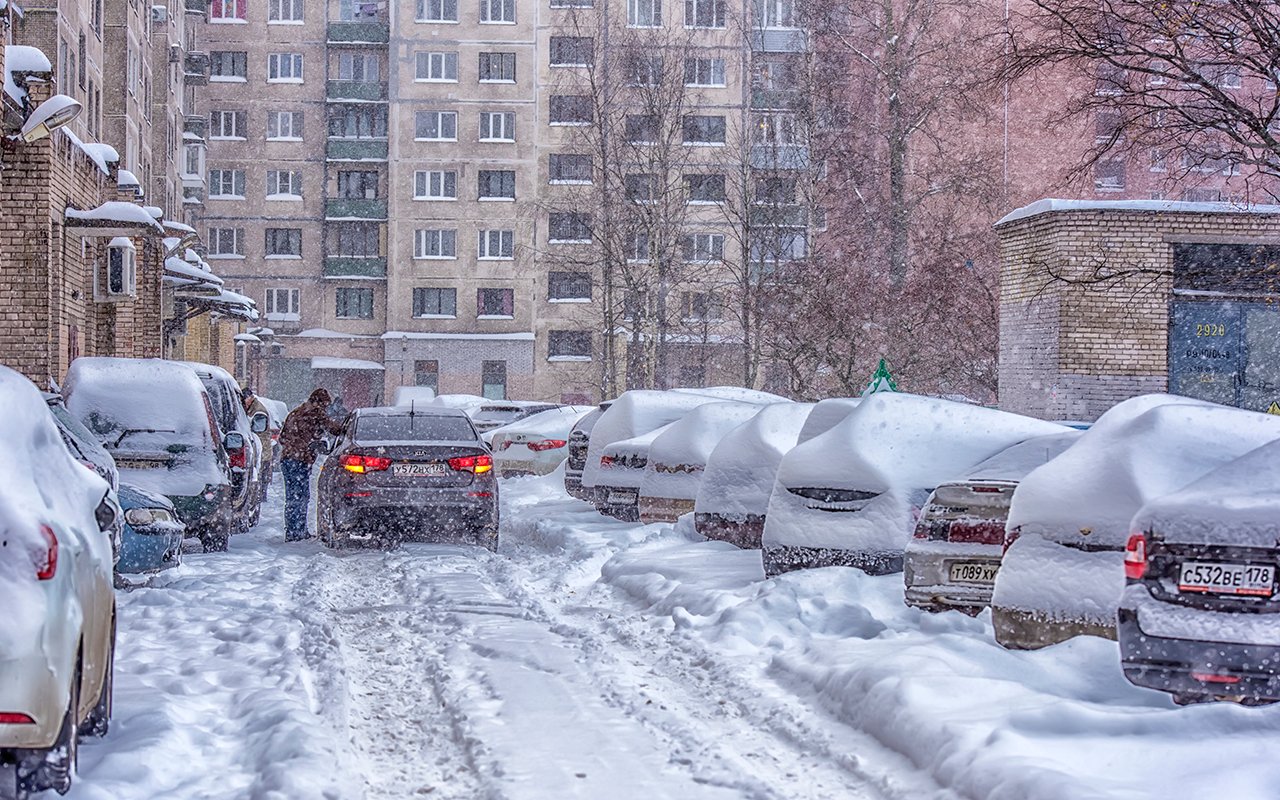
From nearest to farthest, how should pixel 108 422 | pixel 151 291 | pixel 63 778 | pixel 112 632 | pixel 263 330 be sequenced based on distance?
pixel 63 778 < pixel 112 632 < pixel 108 422 < pixel 151 291 < pixel 263 330

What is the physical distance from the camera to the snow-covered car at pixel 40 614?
5.11 meters

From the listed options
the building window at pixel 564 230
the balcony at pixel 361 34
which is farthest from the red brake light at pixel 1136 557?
the balcony at pixel 361 34

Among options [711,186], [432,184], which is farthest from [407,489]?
[432,184]

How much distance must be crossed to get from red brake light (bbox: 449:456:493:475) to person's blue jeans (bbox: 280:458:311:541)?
2.38 meters

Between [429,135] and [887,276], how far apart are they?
131 ft

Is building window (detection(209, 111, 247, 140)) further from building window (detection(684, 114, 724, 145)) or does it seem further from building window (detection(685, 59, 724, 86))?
building window (detection(684, 114, 724, 145))

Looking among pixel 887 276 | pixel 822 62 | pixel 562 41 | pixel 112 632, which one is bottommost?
pixel 112 632

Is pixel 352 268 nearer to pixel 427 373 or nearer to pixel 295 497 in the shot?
pixel 427 373

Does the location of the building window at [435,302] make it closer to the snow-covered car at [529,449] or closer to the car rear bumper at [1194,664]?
the snow-covered car at [529,449]

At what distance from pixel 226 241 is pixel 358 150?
674 cm

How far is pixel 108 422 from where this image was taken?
15.5 meters

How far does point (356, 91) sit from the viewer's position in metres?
68.4

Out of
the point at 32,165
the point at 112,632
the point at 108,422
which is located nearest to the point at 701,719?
the point at 112,632

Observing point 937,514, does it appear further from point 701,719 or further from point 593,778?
point 593,778
